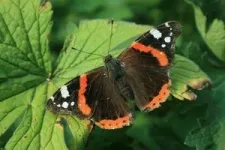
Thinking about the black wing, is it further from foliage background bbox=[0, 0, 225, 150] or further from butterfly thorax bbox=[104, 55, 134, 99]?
foliage background bbox=[0, 0, 225, 150]

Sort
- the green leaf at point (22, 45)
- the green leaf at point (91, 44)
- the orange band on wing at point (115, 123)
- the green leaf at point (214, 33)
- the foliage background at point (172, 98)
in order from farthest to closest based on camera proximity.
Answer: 1. the green leaf at point (214, 33)
2. the foliage background at point (172, 98)
3. the green leaf at point (91, 44)
4. the green leaf at point (22, 45)
5. the orange band on wing at point (115, 123)

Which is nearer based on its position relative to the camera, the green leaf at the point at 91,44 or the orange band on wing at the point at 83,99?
the orange band on wing at the point at 83,99

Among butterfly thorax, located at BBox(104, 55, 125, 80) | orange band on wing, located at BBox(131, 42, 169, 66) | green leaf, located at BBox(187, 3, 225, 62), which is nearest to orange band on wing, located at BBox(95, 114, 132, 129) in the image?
butterfly thorax, located at BBox(104, 55, 125, 80)

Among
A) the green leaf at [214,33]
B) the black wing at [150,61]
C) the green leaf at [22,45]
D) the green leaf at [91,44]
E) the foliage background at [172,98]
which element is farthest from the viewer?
the green leaf at [214,33]

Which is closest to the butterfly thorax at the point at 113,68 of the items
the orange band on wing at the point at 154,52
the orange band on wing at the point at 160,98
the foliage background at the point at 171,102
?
the orange band on wing at the point at 154,52

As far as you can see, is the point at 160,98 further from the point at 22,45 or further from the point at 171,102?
the point at 22,45

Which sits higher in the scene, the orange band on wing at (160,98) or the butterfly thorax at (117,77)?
the butterfly thorax at (117,77)

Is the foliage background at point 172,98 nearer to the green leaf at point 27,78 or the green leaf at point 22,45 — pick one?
the green leaf at point 27,78

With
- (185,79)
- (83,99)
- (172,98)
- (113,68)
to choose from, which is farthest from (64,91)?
(172,98)
